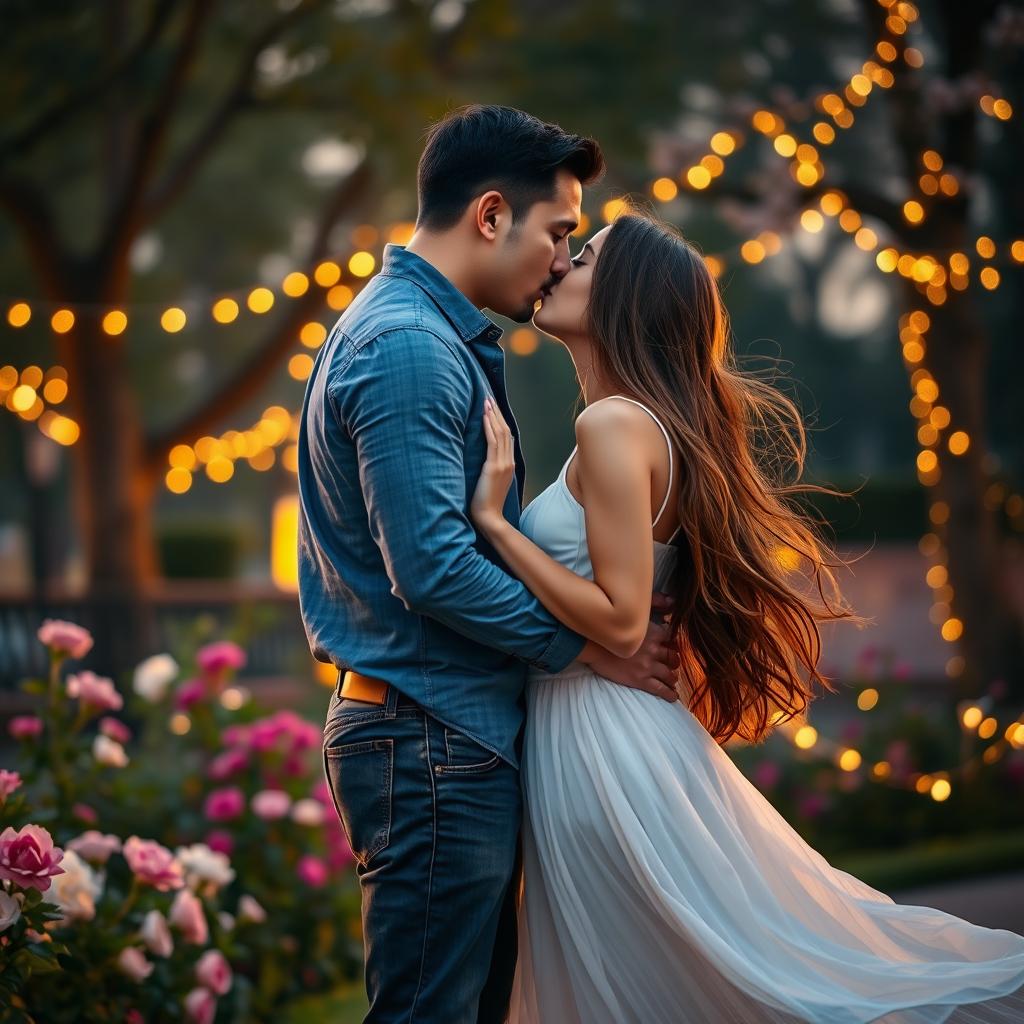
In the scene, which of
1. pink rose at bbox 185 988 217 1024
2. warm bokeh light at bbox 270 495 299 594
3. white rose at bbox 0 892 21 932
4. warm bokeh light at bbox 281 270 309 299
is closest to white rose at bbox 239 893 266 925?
pink rose at bbox 185 988 217 1024

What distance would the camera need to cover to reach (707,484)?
258 cm

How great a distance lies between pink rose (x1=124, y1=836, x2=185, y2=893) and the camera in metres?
3.26

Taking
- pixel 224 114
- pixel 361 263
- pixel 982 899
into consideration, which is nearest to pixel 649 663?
pixel 982 899

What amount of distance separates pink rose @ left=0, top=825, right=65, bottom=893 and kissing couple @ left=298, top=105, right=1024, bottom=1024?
66 cm

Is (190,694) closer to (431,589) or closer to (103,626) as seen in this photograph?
(431,589)

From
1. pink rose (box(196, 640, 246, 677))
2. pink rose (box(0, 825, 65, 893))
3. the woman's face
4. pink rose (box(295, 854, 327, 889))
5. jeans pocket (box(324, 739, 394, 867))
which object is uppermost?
the woman's face

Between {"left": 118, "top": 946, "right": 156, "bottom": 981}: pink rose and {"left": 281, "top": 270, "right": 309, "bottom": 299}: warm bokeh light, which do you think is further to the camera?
{"left": 281, "top": 270, "right": 309, "bottom": 299}: warm bokeh light

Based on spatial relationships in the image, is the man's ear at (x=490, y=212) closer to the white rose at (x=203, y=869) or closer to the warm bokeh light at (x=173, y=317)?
the white rose at (x=203, y=869)

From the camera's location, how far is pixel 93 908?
10.8 ft

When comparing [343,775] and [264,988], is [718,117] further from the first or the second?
[343,775]

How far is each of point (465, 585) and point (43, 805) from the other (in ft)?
7.37

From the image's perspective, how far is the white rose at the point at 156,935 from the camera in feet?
10.8

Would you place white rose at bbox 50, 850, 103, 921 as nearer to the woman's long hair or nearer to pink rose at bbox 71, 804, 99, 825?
pink rose at bbox 71, 804, 99, 825

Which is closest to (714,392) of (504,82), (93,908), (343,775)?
(343,775)
